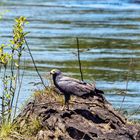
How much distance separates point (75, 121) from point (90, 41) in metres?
16.3

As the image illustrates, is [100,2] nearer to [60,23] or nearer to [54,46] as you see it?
[60,23]

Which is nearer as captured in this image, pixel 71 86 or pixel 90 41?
pixel 71 86

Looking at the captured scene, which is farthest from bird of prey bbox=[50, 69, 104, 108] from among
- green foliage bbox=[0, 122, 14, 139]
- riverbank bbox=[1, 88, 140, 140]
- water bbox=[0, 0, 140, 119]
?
water bbox=[0, 0, 140, 119]

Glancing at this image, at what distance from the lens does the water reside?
1706 cm

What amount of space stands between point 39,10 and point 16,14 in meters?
4.51

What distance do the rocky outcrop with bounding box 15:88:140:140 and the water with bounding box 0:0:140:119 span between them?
1033 millimetres

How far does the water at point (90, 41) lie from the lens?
56.0 ft

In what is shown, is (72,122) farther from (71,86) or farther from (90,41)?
(90,41)

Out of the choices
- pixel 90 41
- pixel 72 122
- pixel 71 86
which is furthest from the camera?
pixel 90 41

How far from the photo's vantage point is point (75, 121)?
31.9 feet

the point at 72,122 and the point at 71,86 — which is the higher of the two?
the point at 71,86

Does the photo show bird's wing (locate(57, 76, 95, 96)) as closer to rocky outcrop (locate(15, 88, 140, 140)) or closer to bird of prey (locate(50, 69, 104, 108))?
bird of prey (locate(50, 69, 104, 108))

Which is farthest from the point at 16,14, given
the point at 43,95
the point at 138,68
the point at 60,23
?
the point at 43,95

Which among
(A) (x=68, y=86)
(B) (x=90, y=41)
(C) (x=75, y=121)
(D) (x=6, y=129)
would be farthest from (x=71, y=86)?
(B) (x=90, y=41)
